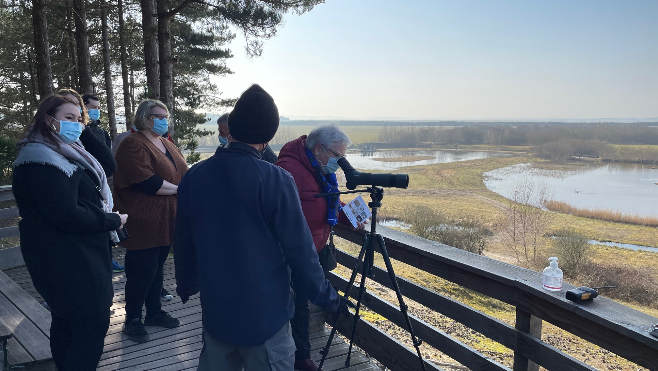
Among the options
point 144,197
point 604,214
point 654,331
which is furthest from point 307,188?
point 604,214

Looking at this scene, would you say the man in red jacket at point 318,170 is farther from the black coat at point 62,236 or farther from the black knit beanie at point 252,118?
the black coat at point 62,236

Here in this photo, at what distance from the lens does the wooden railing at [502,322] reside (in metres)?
1.48

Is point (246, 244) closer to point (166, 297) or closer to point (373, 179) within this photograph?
point (373, 179)

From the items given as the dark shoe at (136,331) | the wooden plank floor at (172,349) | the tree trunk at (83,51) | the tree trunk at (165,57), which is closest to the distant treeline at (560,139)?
the tree trunk at (83,51)

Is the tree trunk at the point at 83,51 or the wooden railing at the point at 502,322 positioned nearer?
the wooden railing at the point at 502,322

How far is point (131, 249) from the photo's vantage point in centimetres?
296

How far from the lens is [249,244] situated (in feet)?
4.97

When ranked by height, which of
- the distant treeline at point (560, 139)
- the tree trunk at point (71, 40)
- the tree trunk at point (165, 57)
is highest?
the tree trunk at point (71, 40)

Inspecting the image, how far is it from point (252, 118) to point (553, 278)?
1254 mm

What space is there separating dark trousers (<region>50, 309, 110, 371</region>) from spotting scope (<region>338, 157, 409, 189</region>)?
1284mm

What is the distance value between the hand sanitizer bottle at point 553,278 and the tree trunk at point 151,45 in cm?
672

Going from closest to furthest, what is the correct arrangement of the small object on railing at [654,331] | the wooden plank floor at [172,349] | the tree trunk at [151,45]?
the small object on railing at [654,331] → the wooden plank floor at [172,349] → the tree trunk at [151,45]

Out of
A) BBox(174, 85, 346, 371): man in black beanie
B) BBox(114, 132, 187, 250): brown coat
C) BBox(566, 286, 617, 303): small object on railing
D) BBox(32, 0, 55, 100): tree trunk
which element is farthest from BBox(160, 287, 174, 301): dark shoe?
BBox(32, 0, 55, 100): tree trunk

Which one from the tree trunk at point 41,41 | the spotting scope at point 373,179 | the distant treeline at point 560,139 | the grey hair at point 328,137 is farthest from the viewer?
the distant treeline at point 560,139
